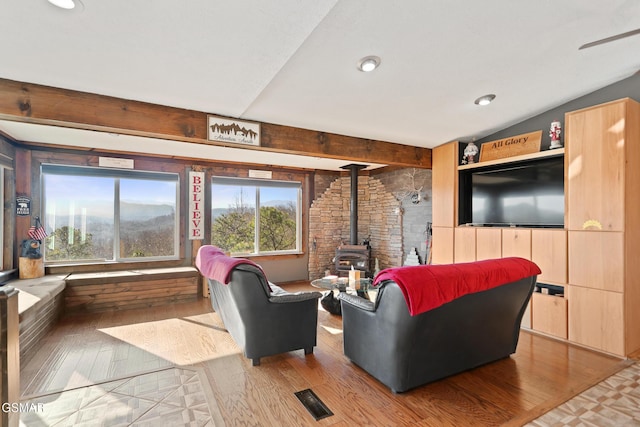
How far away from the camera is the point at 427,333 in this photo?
2221mm

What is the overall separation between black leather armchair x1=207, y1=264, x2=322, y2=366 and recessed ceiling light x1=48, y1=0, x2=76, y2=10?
2.01 metres

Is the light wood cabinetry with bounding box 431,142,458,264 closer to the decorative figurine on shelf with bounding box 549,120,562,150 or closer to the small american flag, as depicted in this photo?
the decorative figurine on shelf with bounding box 549,120,562,150

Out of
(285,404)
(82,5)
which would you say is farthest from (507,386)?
(82,5)

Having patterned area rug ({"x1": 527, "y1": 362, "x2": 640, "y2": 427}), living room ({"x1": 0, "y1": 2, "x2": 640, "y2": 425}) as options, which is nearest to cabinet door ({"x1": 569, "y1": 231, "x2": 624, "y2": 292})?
living room ({"x1": 0, "y1": 2, "x2": 640, "y2": 425})

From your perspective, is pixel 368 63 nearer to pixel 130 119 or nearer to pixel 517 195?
pixel 130 119

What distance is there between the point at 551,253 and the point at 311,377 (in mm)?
3012

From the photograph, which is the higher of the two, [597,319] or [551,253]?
[551,253]

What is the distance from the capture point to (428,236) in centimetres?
520

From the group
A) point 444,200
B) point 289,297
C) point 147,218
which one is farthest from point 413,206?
point 147,218

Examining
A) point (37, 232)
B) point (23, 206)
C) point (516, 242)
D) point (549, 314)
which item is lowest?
point (549, 314)

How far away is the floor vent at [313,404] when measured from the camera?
81.4 inches

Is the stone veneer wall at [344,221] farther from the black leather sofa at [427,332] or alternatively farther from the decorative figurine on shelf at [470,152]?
the black leather sofa at [427,332]

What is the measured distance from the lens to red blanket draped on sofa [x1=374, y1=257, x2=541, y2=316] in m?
2.04

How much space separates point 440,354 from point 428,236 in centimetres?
305
